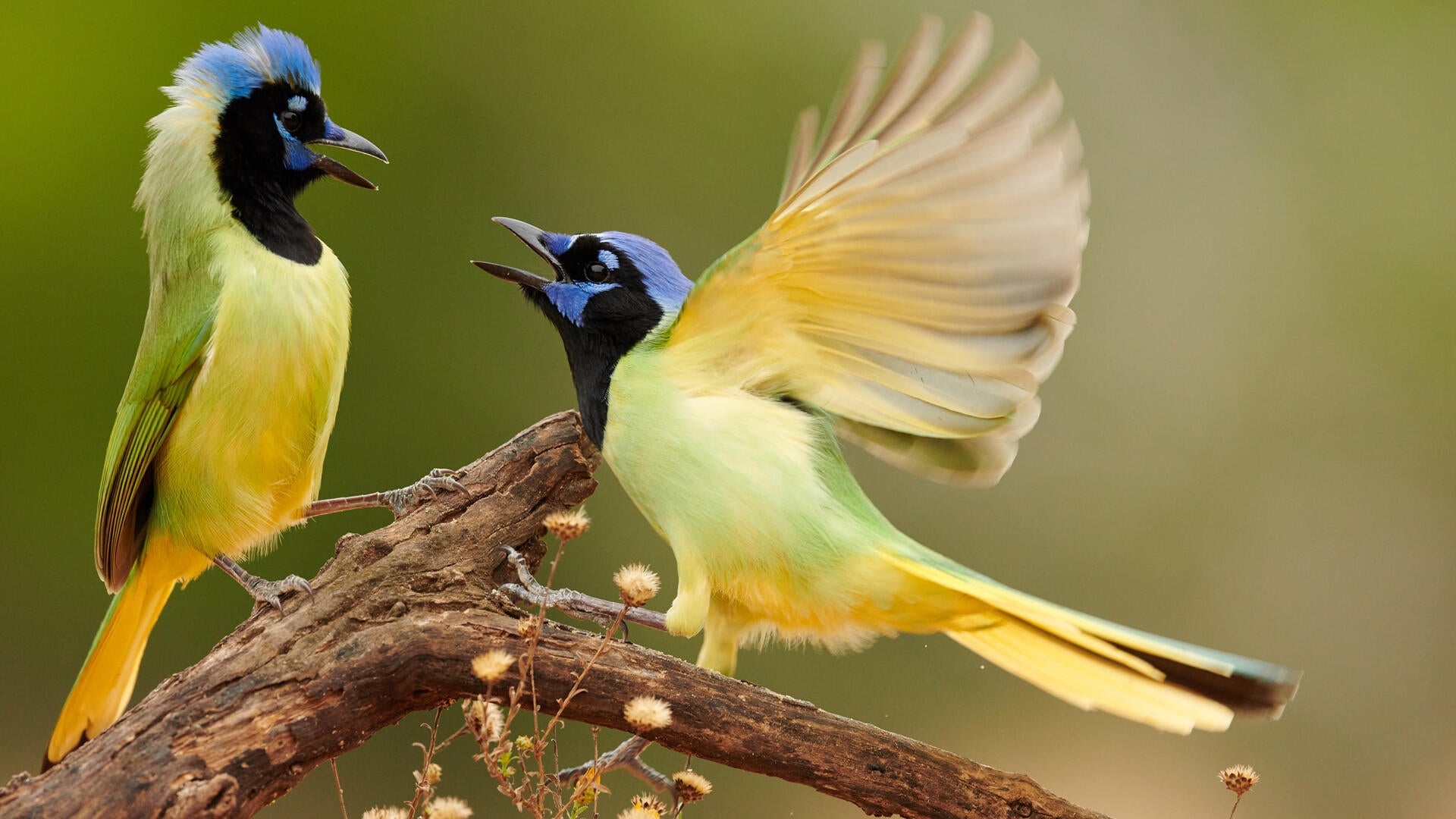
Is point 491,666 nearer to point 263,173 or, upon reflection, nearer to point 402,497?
point 402,497

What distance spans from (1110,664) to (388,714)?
1.13 meters

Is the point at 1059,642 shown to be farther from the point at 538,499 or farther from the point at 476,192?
the point at 476,192

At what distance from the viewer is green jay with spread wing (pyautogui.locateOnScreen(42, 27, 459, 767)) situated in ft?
7.22

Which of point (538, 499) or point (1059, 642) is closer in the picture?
point (1059, 642)

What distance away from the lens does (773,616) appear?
7.13 feet

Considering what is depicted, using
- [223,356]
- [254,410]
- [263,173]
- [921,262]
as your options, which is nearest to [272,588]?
[254,410]

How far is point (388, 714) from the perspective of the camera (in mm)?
1857

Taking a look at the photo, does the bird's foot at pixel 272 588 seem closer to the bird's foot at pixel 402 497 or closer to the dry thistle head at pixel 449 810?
the bird's foot at pixel 402 497

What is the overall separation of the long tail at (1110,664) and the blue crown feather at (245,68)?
4.97 ft

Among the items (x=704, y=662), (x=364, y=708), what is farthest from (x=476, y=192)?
(x=364, y=708)

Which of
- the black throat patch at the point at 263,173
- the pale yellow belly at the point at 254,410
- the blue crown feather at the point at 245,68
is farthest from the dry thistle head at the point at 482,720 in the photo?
the blue crown feather at the point at 245,68

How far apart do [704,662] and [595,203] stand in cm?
223

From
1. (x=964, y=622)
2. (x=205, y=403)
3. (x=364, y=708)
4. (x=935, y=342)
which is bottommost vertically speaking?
(x=364, y=708)

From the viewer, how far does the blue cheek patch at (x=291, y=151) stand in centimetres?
237
